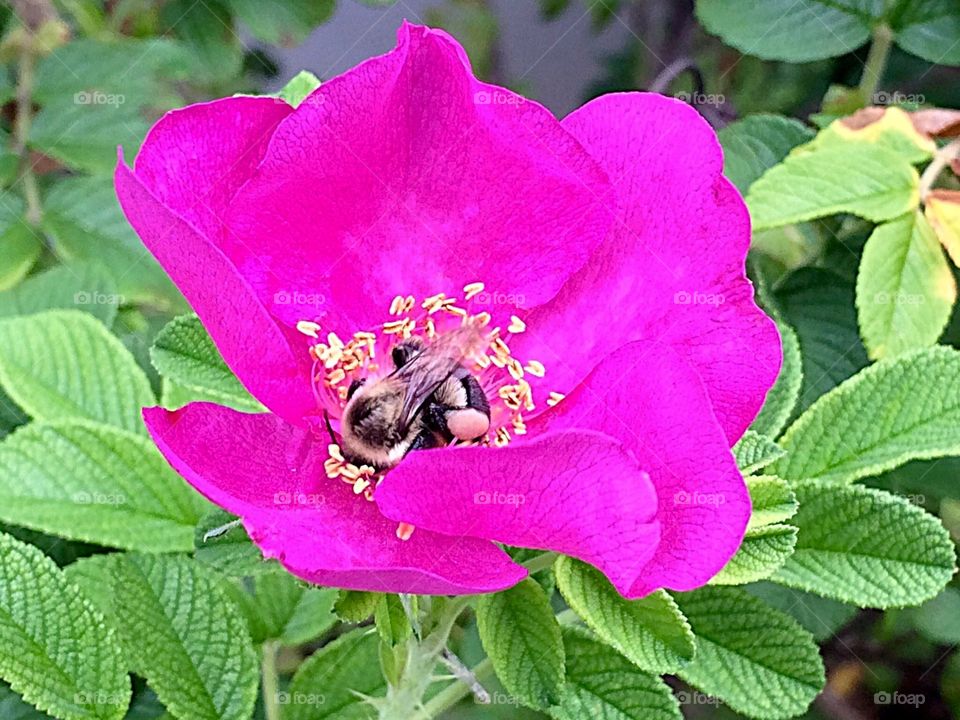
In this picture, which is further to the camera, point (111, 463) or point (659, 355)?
point (111, 463)

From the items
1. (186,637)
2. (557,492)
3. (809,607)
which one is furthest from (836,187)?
(186,637)

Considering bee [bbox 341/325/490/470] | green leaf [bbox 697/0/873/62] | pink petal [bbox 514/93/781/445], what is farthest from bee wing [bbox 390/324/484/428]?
green leaf [bbox 697/0/873/62]

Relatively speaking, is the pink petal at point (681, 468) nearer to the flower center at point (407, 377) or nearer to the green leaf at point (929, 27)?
the flower center at point (407, 377)

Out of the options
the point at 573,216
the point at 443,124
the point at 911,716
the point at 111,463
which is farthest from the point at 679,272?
the point at 911,716

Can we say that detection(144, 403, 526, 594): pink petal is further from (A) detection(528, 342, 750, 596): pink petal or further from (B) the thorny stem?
(B) the thorny stem

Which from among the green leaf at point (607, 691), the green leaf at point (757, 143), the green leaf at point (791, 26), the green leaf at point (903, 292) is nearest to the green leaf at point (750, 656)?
the green leaf at point (607, 691)

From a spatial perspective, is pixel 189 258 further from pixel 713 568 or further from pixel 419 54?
pixel 713 568
